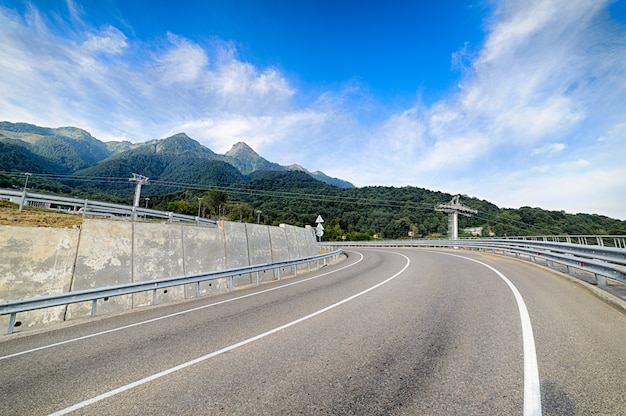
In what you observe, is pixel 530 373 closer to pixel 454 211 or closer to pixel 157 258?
pixel 157 258

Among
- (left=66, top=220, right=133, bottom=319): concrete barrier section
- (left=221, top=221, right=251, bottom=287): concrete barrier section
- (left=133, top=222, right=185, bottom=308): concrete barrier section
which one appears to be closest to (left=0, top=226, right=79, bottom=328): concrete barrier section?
(left=66, top=220, right=133, bottom=319): concrete barrier section

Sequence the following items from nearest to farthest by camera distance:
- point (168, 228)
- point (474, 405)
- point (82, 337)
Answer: point (474, 405) → point (82, 337) → point (168, 228)

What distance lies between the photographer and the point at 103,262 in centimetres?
817

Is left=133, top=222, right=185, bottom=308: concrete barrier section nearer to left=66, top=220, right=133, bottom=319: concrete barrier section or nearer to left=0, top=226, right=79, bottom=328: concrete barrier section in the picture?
left=66, top=220, right=133, bottom=319: concrete barrier section

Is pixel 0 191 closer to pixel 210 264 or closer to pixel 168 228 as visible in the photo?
pixel 168 228

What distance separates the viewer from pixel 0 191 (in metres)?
12.7

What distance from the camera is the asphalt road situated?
285 cm

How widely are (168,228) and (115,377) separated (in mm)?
7220

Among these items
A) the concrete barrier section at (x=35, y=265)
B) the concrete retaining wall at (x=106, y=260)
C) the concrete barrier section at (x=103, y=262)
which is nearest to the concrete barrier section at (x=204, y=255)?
the concrete retaining wall at (x=106, y=260)

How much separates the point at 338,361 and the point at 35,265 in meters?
7.98

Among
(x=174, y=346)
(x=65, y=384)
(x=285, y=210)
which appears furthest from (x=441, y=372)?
(x=285, y=210)

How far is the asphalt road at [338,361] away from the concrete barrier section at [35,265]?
4.02 feet

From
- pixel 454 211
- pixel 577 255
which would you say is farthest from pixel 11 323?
pixel 454 211

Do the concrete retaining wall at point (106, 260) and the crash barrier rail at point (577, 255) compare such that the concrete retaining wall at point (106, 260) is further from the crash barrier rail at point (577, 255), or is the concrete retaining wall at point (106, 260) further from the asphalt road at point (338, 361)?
the crash barrier rail at point (577, 255)
